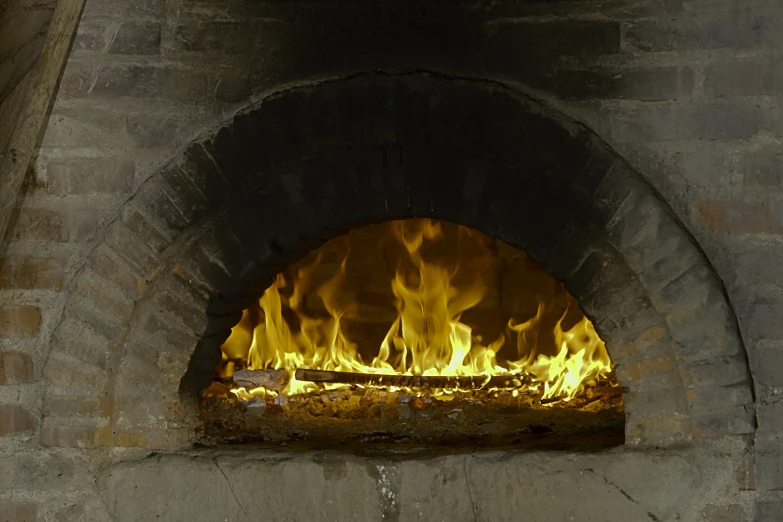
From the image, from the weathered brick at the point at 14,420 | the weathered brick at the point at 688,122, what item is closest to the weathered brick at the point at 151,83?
the weathered brick at the point at 14,420

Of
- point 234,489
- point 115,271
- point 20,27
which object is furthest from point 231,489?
point 20,27

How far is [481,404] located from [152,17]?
160 cm

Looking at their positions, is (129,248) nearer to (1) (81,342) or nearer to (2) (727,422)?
(1) (81,342)

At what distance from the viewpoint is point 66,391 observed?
2695mm

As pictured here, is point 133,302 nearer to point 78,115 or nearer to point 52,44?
point 78,115

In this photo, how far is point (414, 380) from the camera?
10.9ft

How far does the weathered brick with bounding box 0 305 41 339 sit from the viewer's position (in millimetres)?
2725

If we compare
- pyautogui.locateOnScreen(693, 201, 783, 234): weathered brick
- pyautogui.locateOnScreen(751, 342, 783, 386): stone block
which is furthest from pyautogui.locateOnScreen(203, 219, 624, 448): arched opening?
pyautogui.locateOnScreen(693, 201, 783, 234): weathered brick

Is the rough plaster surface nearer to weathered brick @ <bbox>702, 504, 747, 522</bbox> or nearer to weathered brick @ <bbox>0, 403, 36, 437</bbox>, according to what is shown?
weathered brick @ <bbox>702, 504, 747, 522</bbox>

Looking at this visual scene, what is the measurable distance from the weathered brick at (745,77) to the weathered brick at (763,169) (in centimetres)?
17

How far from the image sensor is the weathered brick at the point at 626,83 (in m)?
2.56

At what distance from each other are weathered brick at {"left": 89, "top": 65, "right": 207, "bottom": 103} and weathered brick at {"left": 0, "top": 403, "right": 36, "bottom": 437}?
37.3 inches

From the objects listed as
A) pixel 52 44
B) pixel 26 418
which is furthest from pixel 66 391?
pixel 52 44

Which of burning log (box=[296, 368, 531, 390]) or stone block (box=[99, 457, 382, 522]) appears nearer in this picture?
stone block (box=[99, 457, 382, 522])
